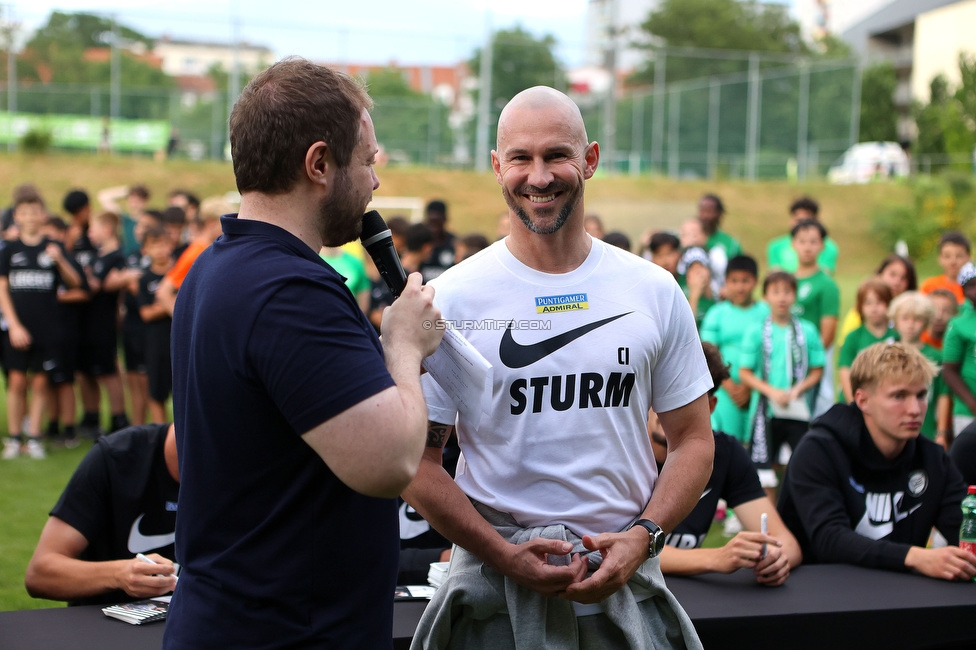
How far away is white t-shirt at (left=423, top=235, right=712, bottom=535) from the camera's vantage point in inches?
89.2

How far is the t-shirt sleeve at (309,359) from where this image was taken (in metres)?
1.57

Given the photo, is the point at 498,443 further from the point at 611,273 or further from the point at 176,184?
the point at 176,184

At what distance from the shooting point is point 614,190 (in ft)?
91.5

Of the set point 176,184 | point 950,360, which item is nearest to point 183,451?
point 950,360

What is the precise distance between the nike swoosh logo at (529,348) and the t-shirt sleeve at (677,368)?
24 centimetres

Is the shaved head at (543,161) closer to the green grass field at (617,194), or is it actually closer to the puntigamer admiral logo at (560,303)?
the puntigamer admiral logo at (560,303)

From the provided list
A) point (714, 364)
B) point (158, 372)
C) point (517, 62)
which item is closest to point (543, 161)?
point (714, 364)

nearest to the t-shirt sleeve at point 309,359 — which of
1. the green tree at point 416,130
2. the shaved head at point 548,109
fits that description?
the shaved head at point 548,109

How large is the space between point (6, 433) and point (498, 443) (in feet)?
25.9

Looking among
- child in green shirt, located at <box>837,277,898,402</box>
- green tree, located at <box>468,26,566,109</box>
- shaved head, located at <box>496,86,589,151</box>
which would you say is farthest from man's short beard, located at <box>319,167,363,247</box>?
green tree, located at <box>468,26,566,109</box>

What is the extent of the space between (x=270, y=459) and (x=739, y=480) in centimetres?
241

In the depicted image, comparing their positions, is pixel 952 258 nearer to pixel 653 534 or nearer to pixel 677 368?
pixel 677 368

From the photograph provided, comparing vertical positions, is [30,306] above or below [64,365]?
above

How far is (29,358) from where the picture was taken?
8.23m
